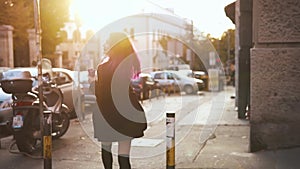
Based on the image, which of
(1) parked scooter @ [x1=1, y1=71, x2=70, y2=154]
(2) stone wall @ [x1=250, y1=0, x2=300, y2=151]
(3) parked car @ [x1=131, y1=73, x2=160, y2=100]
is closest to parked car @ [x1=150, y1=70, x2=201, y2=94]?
(3) parked car @ [x1=131, y1=73, x2=160, y2=100]

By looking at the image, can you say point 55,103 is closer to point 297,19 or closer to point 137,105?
point 137,105

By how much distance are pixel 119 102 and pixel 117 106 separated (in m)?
0.05

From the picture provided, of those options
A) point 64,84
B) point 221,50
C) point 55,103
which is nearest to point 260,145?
point 55,103

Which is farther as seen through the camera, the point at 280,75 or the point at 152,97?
the point at 152,97

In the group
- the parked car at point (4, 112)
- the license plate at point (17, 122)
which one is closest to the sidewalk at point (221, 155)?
the license plate at point (17, 122)

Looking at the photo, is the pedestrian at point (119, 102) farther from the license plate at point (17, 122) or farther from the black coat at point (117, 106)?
the license plate at point (17, 122)


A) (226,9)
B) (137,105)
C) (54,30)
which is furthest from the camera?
(54,30)

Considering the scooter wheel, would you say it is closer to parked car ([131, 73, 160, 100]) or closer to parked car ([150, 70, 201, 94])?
parked car ([131, 73, 160, 100])

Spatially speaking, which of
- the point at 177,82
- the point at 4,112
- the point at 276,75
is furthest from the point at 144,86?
the point at 276,75

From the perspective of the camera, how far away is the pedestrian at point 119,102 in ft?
14.7

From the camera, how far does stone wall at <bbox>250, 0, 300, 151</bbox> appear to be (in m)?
6.30

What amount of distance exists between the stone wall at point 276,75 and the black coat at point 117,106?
2.58m

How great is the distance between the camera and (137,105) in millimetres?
4543

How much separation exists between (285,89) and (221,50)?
45647 millimetres
